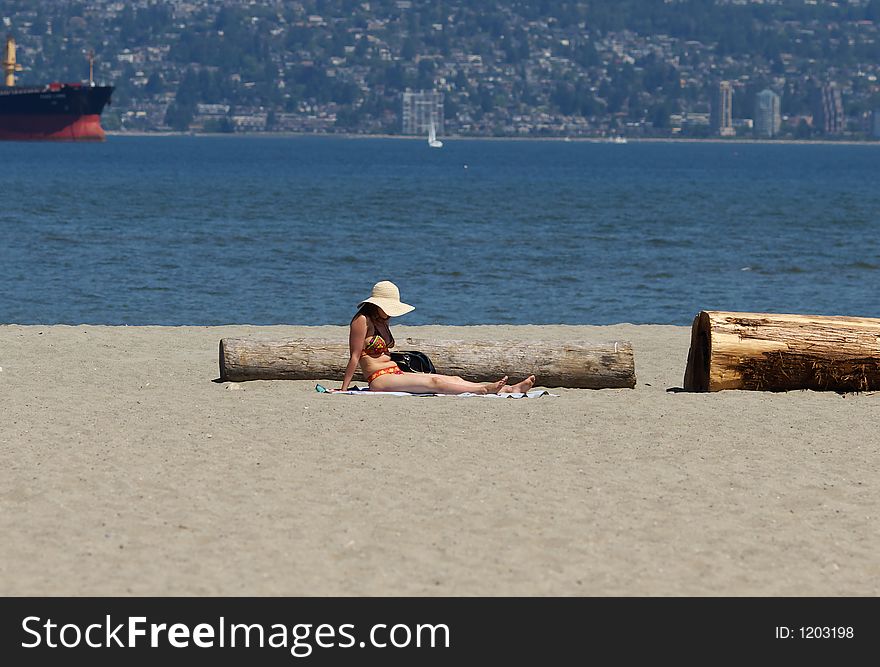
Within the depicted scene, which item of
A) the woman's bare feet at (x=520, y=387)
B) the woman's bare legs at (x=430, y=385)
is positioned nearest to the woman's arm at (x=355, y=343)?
the woman's bare legs at (x=430, y=385)

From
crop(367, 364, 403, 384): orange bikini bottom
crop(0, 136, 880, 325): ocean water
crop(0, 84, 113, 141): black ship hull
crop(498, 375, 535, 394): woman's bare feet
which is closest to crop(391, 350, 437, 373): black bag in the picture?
crop(367, 364, 403, 384): orange bikini bottom

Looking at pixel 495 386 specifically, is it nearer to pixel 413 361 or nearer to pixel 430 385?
pixel 430 385

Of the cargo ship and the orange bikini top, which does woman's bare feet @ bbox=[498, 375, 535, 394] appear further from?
the cargo ship

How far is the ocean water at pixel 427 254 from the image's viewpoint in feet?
74.9

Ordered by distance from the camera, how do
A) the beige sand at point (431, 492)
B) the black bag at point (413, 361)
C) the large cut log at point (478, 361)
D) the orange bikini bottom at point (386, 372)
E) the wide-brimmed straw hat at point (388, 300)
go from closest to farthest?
the beige sand at point (431, 492), the wide-brimmed straw hat at point (388, 300), the orange bikini bottom at point (386, 372), the black bag at point (413, 361), the large cut log at point (478, 361)

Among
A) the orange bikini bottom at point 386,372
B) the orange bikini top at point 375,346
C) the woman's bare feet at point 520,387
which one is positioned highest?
the orange bikini top at point 375,346

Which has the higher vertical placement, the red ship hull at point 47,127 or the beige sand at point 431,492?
the beige sand at point 431,492

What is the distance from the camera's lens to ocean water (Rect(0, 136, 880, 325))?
899 inches

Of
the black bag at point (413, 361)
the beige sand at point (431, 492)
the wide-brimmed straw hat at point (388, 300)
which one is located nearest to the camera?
the beige sand at point (431, 492)

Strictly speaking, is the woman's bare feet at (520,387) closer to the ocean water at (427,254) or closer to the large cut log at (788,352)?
the large cut log at (788,352)

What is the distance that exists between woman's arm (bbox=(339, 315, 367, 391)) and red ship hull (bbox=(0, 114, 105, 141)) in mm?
130974
